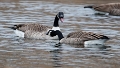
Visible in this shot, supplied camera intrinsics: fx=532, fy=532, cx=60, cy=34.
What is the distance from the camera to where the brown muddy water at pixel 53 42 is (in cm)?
1380

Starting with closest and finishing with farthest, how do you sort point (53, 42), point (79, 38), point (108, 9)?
point (79, 38)
point (53, 42)
point (108, 9)

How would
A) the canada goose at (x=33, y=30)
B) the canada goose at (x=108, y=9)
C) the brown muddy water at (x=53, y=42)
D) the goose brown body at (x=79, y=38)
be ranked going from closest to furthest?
the brown muddy water at (x=53, y=42)
the goose brown body at (x=79, y=38)
the canada goose at (x=33, y=30)
the canada goose at (x=108, y=9)

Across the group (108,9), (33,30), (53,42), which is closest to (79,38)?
(53,42)

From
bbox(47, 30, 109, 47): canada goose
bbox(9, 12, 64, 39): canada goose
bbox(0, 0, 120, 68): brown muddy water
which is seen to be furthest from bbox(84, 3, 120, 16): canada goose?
bbox(47, 30, 109, 47): canada goose

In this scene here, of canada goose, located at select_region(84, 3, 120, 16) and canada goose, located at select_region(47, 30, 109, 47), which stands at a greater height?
canada goose, located at select_region(47, 30, 109, 47)

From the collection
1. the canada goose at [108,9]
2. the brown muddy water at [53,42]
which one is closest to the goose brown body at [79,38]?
the brown muddy water at [53,42]

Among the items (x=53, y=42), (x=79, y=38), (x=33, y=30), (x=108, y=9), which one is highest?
(x=79, y=38)

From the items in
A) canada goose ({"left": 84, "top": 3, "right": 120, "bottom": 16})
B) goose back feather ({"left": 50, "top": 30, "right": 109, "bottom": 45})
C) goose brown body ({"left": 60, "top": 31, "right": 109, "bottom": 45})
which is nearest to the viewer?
Answer: goose back feather ({"left": 50, "top": 30, "right": 109, "bottom": 45})

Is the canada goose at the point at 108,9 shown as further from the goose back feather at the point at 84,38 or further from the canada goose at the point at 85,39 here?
the goose back feather at the point at 84,38

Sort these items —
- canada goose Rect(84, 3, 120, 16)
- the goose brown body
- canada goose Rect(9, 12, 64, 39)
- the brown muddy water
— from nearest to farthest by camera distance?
the brown muddy water → the goose brown body → canada goose Rect(9, 12, 64, 39) → canada goose Rect(84, 3, 120, 16)

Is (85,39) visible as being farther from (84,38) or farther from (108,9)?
(108,9)

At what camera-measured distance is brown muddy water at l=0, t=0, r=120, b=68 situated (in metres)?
13.8

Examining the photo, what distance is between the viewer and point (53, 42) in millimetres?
18172

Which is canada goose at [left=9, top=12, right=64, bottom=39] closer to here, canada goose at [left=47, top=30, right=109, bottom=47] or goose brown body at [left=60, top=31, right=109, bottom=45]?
canada goose at [left=47, top=30, right=109, bottom=47]
